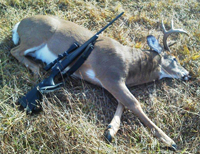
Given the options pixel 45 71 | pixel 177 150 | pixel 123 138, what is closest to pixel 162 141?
pixel 177 150

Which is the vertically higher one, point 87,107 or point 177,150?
point 87,107

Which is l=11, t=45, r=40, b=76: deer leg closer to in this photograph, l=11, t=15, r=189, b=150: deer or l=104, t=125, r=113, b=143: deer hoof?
l=11, t=15, r=189, b=150: deer

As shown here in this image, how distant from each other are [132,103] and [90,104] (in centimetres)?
70

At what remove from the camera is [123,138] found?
3029mm

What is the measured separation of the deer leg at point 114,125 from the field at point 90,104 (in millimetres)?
93

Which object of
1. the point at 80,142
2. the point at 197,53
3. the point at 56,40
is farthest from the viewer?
the point at 197,53

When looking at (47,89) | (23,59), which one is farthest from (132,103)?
(23,59)

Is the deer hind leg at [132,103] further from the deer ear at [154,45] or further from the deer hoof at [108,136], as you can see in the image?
the deer ear at [154,45]

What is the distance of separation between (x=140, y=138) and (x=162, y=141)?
1.04 feet

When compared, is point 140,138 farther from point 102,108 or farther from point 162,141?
point 102,108

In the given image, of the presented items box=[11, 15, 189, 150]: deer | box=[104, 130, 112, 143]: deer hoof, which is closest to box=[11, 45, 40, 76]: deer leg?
box=[11, 15, 189, 150]: deer

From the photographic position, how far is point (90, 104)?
3.47 m

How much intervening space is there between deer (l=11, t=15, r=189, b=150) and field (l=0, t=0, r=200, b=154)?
6.6 inches

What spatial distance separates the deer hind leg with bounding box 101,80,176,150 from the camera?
10.1ft
